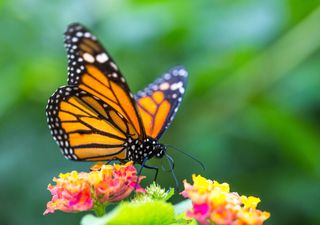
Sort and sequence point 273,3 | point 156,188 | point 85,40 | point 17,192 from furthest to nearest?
point 273,3 → point 17,192 → point 85,40 → point 156,188

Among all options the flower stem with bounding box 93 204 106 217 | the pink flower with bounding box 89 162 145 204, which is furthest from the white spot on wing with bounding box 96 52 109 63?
the flower stem with bounding box 93 204 106 217

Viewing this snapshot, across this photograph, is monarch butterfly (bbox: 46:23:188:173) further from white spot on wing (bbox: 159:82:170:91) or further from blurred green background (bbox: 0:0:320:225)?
blurred green background (bbox: 0:0:320:225)

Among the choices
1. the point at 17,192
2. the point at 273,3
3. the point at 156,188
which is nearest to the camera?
the point at 156,188

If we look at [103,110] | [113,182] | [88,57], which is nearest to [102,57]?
[88,57]

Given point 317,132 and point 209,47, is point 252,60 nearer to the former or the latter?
point 209,47

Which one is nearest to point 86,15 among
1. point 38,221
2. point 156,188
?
point 38,221

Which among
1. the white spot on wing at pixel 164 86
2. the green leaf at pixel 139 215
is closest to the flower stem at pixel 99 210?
the green leaf at pixel 139 215

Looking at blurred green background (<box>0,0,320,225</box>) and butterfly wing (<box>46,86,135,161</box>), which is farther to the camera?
blurred green background (<box>0,0,320,225</box>)
